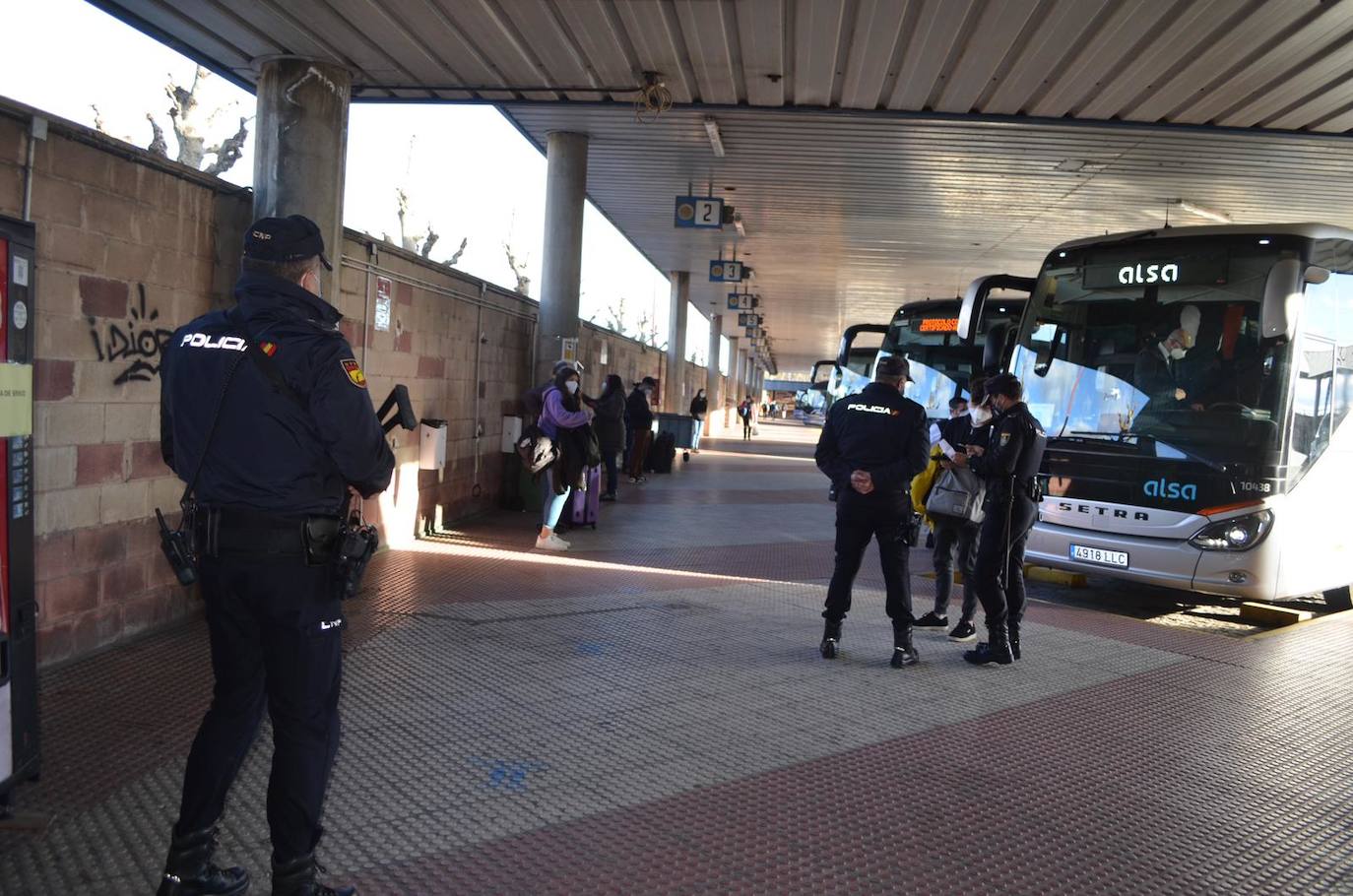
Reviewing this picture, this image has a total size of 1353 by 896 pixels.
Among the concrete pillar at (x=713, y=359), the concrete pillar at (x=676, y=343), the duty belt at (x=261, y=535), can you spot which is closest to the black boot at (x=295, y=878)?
the duty belt at (x=261, y=535)

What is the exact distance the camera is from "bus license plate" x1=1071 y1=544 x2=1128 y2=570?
26.8 feet

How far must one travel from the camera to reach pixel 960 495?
7.22 meters

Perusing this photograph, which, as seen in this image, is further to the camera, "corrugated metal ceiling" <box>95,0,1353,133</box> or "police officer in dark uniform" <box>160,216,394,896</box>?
"corrugated metal ceiling" <box>95,0,1353,133</box>

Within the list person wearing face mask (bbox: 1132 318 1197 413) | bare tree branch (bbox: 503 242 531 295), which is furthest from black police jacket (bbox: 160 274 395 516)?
bare tree branch (bbox: 503 242 531 295)

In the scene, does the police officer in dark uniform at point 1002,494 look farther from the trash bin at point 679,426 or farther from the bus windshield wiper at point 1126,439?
the trash bin at point 679,426

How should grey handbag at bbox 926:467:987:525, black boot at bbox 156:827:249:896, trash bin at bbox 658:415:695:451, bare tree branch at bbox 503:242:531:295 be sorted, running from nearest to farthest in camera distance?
black boot at bbox 156:827:249:896, grey handbag at bbox 926:467:987:525, trash bin at bbox 658:415:695:451, bare tree branch at bbox 503:242:531:295

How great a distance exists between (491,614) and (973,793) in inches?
153

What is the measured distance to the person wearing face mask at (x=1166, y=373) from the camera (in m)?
8.16

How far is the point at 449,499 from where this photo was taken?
11367 mm

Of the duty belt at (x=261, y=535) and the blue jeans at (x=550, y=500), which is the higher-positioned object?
the duty belt at (x=261, y=535)

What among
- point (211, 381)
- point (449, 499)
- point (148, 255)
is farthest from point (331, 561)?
point (449, 499)

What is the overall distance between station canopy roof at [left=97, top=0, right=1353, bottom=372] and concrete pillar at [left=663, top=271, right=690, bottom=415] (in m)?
12.4

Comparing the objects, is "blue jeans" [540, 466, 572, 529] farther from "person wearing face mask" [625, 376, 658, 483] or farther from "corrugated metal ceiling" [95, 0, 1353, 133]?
"person wearing face mask" [625, 376, 658, 483]

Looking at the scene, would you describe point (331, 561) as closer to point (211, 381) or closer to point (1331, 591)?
point (211, 381)
